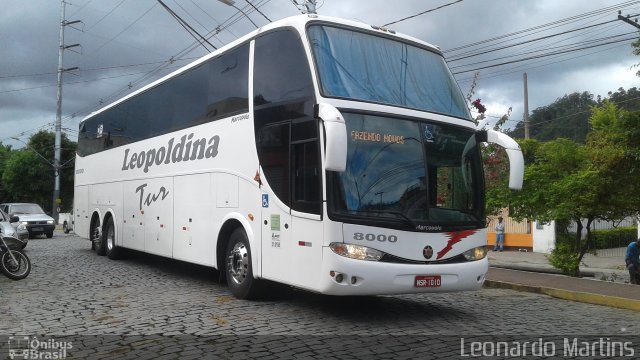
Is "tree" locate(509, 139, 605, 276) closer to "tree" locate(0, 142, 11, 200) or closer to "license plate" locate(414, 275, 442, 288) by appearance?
"license plate" locate(414, 275, 442, 288)

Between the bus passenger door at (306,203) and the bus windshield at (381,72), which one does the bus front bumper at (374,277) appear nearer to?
the bus passenger door at (306,203)

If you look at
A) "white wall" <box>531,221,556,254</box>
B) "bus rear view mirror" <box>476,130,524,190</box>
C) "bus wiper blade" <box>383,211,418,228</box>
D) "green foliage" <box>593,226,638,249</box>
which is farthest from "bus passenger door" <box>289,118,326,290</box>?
"green foliage" <box>593,226,638,249</box>

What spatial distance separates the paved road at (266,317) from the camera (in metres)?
6.22

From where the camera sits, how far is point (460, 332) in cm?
689

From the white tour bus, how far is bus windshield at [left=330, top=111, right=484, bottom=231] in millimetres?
16

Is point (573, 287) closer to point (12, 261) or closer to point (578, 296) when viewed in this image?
point (578, 296)

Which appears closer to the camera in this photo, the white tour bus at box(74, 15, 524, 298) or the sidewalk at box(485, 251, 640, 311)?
the white tour bus at box(74, 15, 524, 298)

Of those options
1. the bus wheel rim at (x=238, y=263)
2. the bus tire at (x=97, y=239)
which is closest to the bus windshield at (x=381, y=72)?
the bus wheel rim at (x=238, y=263)

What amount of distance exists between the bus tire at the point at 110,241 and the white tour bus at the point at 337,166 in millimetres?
5024

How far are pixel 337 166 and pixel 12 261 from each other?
7.74m

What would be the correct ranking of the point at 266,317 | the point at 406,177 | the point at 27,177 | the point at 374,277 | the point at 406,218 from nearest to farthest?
the point at 374,277 → the point at 406,218 → the point at 406,177 → the point at 266,317 → the point at 27,177

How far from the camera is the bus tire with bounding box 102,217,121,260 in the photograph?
47.8ft

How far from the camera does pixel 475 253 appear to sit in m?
7.80

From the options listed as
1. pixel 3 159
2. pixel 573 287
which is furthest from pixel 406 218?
pixel 3 159
